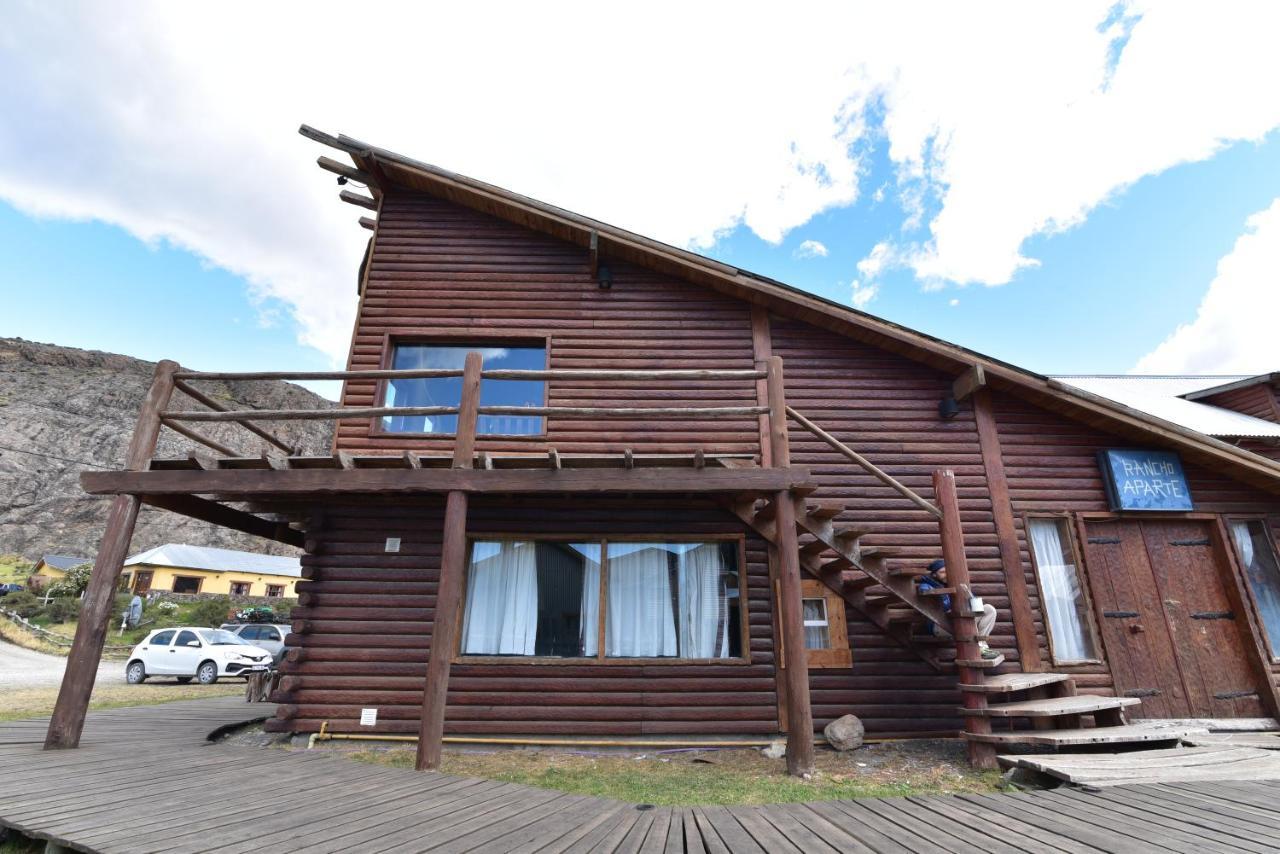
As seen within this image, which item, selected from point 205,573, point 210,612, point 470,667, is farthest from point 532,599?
point 205,573

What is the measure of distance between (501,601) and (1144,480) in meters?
9.30

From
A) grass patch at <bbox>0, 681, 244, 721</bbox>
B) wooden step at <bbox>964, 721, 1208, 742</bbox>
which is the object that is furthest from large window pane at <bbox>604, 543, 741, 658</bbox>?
grass patch at <bbox>0, 681, 244, 721</bbox>

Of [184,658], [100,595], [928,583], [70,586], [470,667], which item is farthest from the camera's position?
[70,586]

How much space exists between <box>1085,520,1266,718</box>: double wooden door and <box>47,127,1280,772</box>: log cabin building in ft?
0.11

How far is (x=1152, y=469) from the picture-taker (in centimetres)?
840

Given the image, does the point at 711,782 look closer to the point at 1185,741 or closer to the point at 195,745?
the point at 1185,741

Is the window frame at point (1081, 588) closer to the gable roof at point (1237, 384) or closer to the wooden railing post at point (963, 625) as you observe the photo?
the wooden railing post at point (963, 625)

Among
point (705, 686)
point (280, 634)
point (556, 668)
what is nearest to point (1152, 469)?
point (705, 686)

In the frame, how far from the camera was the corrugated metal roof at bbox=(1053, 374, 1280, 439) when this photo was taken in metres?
11.3

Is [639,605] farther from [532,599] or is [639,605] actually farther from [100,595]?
[100,595]

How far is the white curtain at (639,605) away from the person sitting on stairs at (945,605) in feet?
10.7

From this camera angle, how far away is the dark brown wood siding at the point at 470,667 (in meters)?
7.34

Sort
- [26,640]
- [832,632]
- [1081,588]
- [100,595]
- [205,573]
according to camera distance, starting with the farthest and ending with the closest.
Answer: [205,573] < [26,640] < [1081,588] < [832,632] < [100,595]

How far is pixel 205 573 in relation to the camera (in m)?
42.0
